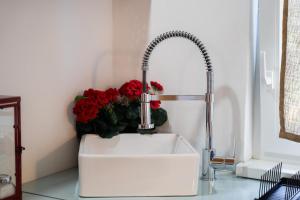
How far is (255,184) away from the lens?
4.66 ft

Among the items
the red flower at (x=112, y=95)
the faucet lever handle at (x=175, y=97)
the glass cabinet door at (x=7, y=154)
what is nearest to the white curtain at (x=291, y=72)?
the faucet lever handle at (x=175, y=97)

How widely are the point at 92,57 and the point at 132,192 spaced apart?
609 mm

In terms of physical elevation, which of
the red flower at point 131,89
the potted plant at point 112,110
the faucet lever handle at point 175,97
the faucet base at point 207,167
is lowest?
the faucet base at point 207,167

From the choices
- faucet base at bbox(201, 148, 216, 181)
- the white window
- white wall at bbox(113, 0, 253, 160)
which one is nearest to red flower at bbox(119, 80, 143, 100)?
white wall at bbox(113, 0, 253, 160)

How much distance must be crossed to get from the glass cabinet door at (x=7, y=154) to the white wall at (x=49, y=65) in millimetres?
169

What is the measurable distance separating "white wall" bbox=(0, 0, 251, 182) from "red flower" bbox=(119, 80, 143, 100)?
106mm

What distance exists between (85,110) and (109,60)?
0.33m

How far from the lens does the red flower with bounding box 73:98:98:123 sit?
57.9 inches

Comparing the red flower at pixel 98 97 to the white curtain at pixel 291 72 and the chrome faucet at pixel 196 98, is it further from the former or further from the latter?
the white curtain at pixel 291 72

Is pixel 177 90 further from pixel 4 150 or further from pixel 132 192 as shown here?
pixel 4 150

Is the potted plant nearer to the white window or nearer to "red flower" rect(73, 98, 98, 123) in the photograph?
"red flower" rect(73, 98, 98, 123)

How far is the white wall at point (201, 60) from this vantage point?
152cm

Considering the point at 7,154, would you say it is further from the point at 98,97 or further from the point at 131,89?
the point at 131,89

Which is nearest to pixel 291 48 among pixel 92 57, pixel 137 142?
pixel 137 142
